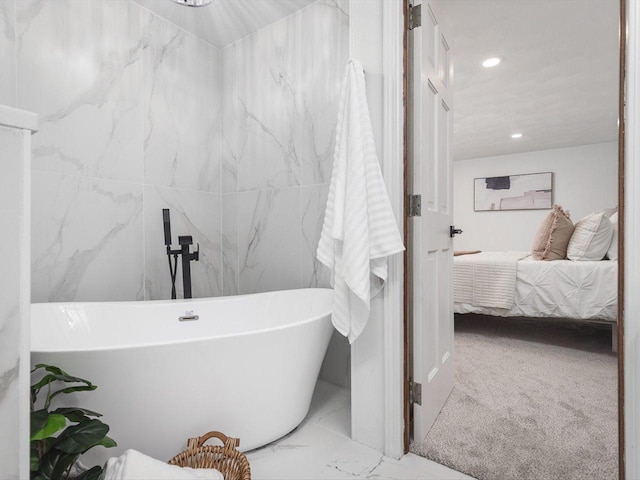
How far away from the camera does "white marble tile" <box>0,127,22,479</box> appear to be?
2.05 feet

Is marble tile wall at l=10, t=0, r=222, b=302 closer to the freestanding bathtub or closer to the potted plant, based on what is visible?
the freestanding bathtub

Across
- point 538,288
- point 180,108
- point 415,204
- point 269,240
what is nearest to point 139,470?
point 415,204

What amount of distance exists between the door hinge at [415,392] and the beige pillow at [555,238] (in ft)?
8.09

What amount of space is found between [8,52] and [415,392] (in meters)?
2.55

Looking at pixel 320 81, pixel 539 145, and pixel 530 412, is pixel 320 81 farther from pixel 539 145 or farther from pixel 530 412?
pixel 539 145

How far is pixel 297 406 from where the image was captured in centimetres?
167

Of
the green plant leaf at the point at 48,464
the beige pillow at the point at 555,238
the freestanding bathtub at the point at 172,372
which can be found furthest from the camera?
the beige pillow at the point at 555,238

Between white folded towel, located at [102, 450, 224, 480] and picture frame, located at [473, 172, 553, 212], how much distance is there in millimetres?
6228

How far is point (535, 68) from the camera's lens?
324 cm

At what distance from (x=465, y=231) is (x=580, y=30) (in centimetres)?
426

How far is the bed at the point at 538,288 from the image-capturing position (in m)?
2.89

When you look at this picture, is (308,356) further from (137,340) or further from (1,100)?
(1,100)

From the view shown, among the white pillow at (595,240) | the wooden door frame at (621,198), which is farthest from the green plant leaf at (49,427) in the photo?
the white pillow at (595,240)

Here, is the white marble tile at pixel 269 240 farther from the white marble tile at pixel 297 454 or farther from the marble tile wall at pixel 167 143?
the white marble tile at pixel 297 454
